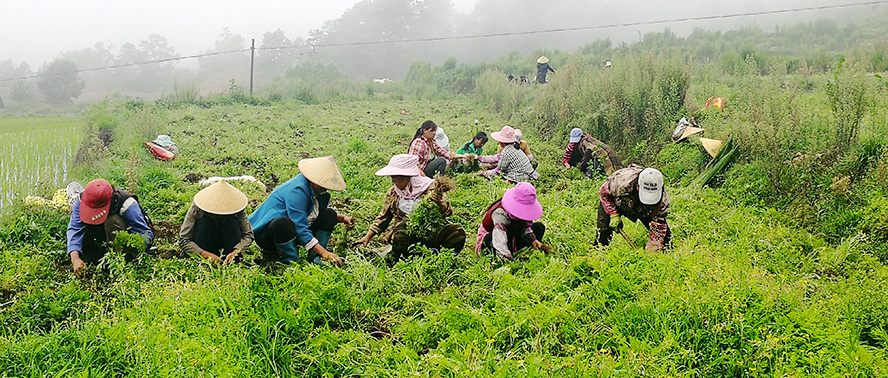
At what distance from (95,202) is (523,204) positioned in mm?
3357

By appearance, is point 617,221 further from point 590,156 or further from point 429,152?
point 590,156

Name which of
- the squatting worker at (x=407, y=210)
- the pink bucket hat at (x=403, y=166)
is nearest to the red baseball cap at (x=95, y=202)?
the squatting worker at (x=407, y=210)

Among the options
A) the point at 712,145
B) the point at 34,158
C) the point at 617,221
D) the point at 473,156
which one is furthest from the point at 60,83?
the point at 617,221

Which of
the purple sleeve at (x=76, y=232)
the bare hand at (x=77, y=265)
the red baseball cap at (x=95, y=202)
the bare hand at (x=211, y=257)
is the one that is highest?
the red baseball cap at (x=95, y=202)

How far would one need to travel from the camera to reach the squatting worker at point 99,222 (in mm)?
4562

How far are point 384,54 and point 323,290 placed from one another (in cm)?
4348

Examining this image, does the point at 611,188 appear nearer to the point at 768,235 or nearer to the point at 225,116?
the point at 768,235

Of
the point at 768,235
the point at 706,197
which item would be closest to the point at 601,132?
the point at 706,197

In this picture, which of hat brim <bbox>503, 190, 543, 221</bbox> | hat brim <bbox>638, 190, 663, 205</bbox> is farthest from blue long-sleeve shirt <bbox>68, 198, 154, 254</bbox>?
hat brim <bbox>638, 190, 663, 205</bbox>

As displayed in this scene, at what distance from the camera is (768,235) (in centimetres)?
521

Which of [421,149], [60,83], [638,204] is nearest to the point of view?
[638,204]

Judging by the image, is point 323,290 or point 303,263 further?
point 303,263

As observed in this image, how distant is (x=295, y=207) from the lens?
4742mm

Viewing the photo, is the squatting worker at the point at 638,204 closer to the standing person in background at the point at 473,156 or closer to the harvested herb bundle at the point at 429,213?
the harvested herb bundle at the point at 429,213
